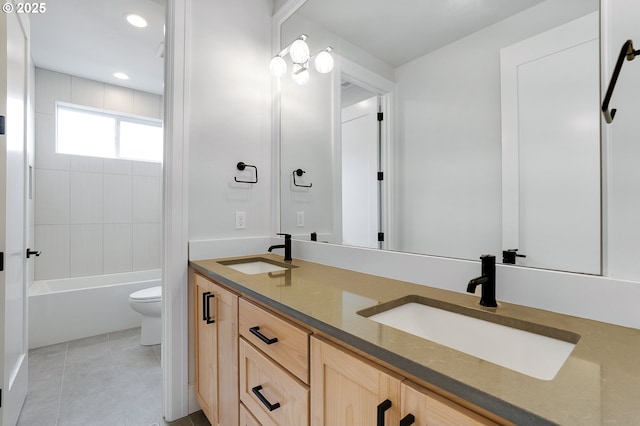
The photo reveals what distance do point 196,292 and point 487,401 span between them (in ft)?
4.73

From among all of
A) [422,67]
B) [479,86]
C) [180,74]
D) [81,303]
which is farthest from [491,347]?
[81,303]

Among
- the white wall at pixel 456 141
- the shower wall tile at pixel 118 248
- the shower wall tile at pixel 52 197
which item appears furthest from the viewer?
the shower wall tile at pixel 118 248

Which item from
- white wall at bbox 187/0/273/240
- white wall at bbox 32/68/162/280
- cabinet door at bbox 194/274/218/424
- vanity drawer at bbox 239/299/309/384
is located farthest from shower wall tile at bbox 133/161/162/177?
vanity drawer at bbox 239/299/309/384

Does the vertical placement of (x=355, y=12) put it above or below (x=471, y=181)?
above

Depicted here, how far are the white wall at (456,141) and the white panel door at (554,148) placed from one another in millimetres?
46

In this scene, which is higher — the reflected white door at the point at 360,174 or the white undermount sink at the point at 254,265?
the reflected white door at the point at 360,174

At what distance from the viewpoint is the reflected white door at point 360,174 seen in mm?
1489

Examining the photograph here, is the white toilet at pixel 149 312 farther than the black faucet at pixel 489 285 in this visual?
Yes

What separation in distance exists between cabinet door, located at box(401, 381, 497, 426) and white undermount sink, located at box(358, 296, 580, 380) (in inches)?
11.7

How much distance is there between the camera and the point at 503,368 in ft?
1.71

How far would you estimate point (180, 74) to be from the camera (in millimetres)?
1610

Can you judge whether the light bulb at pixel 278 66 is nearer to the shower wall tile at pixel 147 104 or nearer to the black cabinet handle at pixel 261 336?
the black cabinet handle at pixel 261 336

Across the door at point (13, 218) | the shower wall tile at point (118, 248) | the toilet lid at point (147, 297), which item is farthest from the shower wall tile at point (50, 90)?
the toilet lid at point (147, 297)

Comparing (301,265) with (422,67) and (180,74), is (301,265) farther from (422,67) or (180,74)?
(180,74)
